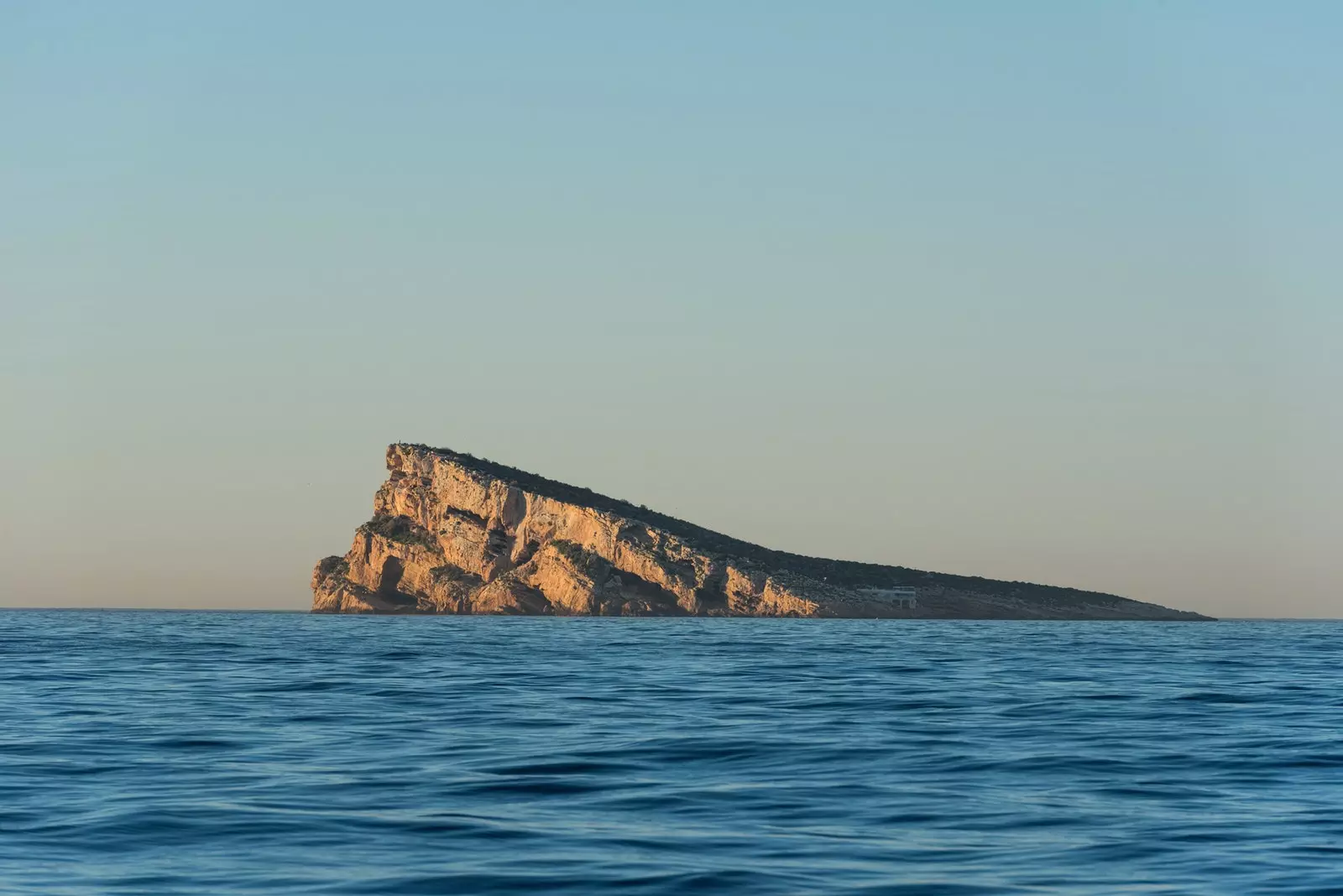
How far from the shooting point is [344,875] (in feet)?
48.0

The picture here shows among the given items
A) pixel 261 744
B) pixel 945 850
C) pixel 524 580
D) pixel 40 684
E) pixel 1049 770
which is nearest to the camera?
pixel 945 850

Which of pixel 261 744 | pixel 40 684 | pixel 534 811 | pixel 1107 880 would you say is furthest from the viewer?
pixel 40 684

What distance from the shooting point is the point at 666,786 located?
20578mm

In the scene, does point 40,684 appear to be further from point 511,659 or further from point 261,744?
point 511,659

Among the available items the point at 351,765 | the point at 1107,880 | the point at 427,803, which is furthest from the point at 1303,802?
the point at 351,765

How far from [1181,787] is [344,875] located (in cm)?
1192

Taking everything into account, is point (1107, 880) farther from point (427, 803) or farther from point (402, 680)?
point (402, 680)

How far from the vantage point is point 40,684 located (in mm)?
38844

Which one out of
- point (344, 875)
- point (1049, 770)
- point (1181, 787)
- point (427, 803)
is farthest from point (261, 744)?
point (1181, 787)

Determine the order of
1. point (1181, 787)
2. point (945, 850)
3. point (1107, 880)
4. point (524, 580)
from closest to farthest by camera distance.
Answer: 1. point (1107, 880)
2. point (945, 850)
3. point (1181, 787)
4. point (524, 580)

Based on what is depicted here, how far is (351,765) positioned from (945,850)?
1005 cm

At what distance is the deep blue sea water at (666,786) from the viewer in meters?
14.9

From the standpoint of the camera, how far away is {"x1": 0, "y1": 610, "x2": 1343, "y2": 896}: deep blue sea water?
14.9 m

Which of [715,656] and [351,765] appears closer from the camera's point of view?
[351,765]
